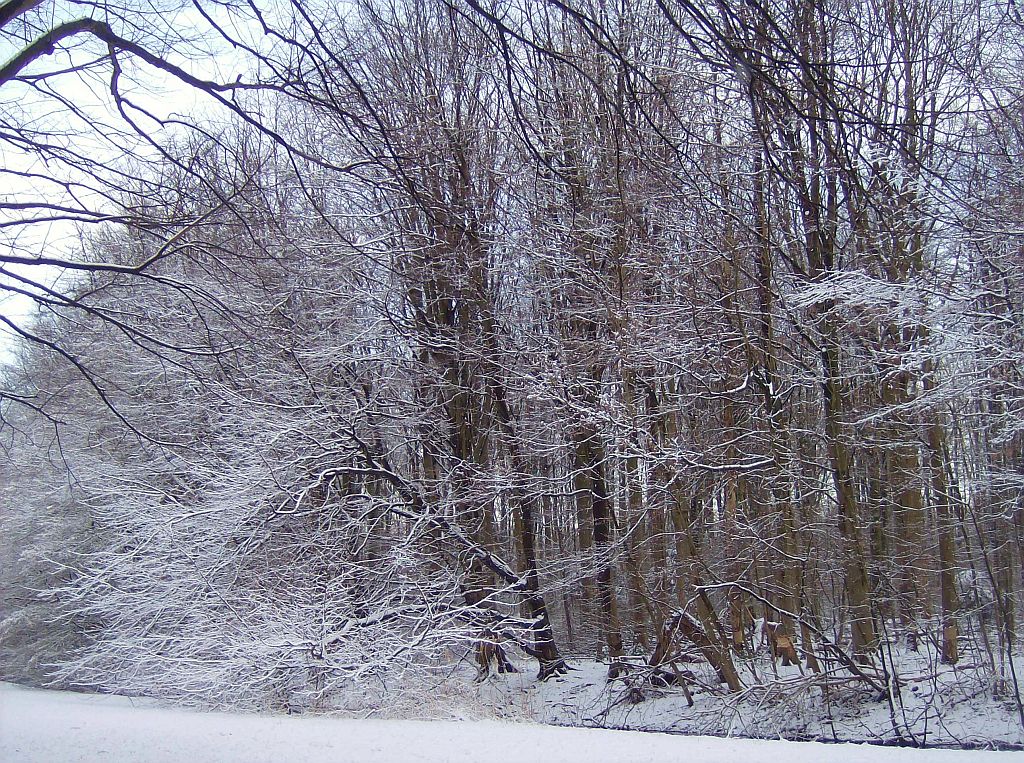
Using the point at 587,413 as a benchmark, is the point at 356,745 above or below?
below

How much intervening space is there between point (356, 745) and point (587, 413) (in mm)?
5763

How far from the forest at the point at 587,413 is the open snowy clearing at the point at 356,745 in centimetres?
264

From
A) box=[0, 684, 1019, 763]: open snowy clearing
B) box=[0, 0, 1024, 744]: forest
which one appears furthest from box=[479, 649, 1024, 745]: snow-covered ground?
box=[0, 684, 1019, 763]: open snowy clearing

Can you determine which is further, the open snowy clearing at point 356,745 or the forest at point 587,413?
the forest at point 587,413

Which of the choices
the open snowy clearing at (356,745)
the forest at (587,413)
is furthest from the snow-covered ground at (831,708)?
the open snowy clearing at (356,745)

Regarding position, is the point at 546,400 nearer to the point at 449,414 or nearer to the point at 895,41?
the point at 449,414

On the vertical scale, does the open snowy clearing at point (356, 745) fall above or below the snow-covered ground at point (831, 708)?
above

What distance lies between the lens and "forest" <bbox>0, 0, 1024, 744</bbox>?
920 cm

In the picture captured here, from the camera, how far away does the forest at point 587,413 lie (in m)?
9.20

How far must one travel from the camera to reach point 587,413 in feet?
35.9

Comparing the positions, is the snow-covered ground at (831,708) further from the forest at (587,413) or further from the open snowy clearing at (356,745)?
the open snowy clearing at (356,745)

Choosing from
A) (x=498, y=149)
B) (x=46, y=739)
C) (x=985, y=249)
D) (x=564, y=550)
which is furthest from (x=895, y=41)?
(x=46, y=739)

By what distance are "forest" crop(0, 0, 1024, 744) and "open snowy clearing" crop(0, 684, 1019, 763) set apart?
264cm

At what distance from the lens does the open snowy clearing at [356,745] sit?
596 cm
